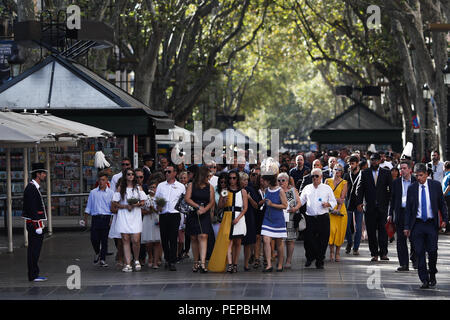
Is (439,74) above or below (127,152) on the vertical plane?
above

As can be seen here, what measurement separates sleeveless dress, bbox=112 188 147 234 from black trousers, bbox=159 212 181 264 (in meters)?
0.38


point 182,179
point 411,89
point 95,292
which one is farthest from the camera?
point 411,89

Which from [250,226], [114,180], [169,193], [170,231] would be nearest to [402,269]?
[250,226]

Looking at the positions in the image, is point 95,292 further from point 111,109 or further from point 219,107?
point 219,107

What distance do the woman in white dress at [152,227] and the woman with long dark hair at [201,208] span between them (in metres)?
0.64

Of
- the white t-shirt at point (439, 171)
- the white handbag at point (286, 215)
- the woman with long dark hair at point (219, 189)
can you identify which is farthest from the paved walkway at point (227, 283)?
the white t-shirt at point (439, 171)

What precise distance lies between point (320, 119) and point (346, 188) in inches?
3768

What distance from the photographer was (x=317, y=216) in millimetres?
14945

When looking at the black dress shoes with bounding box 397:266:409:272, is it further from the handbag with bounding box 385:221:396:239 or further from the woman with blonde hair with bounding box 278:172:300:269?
the woman with blonde hair with bounding box 278:172:300:269

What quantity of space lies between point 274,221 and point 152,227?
1941 millimetres

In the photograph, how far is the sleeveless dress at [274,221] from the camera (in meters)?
14.4

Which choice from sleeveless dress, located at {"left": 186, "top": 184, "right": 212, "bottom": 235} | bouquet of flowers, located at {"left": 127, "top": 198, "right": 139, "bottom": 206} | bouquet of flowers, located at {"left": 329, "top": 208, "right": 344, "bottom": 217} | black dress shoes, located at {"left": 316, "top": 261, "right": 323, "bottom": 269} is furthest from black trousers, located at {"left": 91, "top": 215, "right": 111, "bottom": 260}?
bouquet of flowers, located at {"left": 329, "top": 208, "right": 344, "bottom": 217}

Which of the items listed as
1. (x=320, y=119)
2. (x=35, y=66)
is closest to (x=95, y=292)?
→ (x=35, y=66)

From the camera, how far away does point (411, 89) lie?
2870 cm
